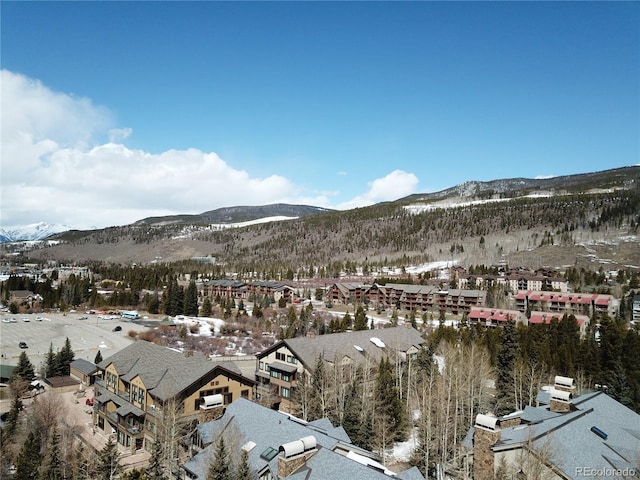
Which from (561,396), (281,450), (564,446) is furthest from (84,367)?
(564,446)

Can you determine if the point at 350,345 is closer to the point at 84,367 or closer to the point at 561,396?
the point at 561,396

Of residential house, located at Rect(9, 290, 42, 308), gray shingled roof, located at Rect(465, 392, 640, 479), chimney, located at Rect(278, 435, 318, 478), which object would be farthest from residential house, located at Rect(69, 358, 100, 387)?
residential house, located at Rect(9, 290, 42, 308)

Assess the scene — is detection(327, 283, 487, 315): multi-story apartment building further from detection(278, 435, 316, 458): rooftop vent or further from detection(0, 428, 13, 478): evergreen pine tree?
detection(278, 435, 316, 458): rooftop vent

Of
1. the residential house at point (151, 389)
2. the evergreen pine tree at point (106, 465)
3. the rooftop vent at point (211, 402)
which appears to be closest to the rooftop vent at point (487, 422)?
the rooftop vent at point (211, 402)

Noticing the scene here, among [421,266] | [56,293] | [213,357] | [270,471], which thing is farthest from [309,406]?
[421,266]

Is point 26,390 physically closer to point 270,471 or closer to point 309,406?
point 309,406

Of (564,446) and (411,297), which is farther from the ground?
(564,446)

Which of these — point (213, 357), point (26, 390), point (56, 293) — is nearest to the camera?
point (26, 390)
